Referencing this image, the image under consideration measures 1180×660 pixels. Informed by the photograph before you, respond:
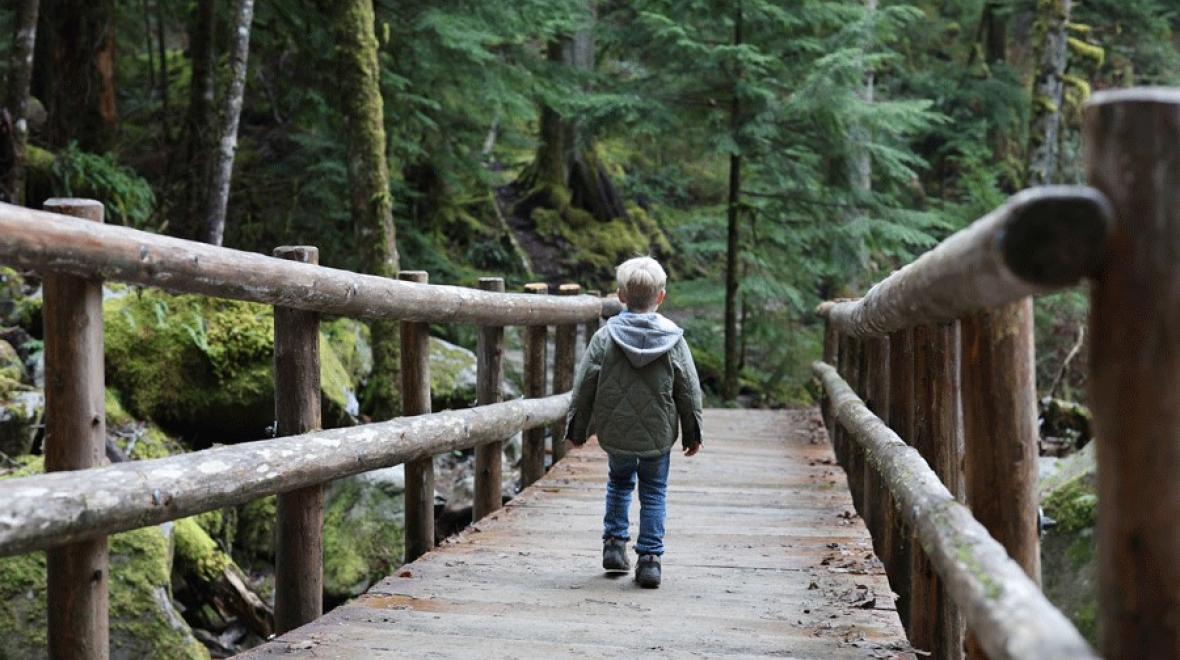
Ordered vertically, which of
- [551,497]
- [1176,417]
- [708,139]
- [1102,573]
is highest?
[708,139]

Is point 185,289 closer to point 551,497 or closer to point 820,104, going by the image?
point 551,497

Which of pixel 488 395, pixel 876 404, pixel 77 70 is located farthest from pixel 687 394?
pixel 77 70

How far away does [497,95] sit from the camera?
13.0 metres

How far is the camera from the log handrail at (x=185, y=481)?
3005 millimetres

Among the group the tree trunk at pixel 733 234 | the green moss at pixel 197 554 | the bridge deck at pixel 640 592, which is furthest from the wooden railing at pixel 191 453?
the tree trunk at pixel 733 234

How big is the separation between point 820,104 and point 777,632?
1043 cm

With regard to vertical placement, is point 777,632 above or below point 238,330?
below

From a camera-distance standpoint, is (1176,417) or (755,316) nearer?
(1176,417)

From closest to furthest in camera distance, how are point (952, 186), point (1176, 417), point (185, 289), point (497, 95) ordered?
1. point (1176, 417)
2. point (185, 289)
3. point (497, 95)
4. point (952, 186)

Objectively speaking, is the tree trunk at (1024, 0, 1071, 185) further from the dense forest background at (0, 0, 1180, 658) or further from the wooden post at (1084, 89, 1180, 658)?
the wooden post at (1084, 89, 1180, 658)

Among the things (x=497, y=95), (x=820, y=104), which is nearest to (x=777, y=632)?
(x=497, y=95)

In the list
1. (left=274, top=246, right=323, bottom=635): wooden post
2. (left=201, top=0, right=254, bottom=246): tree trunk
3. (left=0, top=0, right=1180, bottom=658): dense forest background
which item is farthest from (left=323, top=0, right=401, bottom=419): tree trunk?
(left=274, top=246, right=323, bottom=635): wooden post

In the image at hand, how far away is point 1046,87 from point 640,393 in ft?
45.4

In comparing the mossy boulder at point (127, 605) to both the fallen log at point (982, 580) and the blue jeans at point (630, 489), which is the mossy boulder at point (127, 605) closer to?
the blue jeans at point (630, 489)
